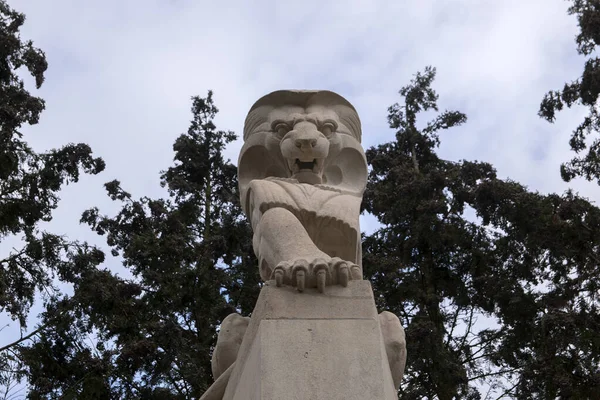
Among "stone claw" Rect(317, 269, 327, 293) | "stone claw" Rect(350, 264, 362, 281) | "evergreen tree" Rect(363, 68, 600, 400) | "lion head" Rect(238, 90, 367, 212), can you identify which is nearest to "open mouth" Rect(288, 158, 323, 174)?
"lion head" Rect(238, 90, 367, 212)

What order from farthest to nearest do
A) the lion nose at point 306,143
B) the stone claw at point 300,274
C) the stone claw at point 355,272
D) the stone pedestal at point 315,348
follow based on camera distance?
1. the lion nose at point 306,143
2. the stone claw at point 355,272
3. the stone claw at point 300,274
4. the stone pedestal at point 315,348

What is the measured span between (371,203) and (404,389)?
3837 millimetres

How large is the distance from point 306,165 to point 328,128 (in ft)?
0.97

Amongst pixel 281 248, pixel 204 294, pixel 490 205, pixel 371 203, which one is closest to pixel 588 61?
pixel 490 205

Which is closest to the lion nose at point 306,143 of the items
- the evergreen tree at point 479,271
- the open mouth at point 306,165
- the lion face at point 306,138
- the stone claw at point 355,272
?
the lion face at point 306,138

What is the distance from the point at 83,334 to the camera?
39.9 feet

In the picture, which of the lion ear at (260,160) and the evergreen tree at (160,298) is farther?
the evergreen tree at (160,298)

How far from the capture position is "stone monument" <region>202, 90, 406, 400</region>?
313 centimetres

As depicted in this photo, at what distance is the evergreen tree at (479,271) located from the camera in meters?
10.9

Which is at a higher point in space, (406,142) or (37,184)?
(406,142)

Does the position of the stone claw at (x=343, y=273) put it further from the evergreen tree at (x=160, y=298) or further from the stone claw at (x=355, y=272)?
the evergreen tree at (x=160, y=298)

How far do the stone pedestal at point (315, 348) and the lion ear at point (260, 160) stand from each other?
1.47 m

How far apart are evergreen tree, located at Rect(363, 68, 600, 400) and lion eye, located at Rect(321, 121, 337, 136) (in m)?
7.05

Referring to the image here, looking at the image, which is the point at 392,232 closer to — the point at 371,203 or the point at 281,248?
the point at 371,203
